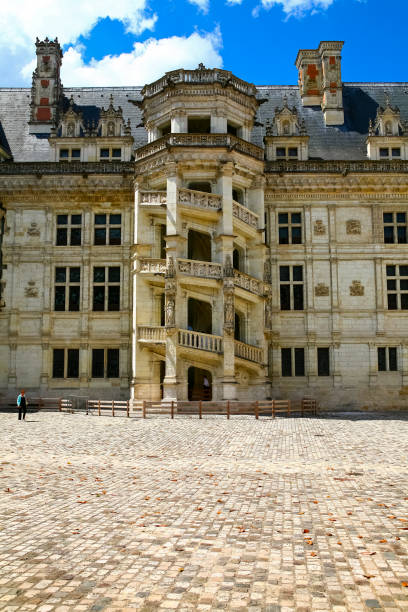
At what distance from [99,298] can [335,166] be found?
14.9 metres

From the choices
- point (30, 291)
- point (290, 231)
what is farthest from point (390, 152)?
point (30, 291)

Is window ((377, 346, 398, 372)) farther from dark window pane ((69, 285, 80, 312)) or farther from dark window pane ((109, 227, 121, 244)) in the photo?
dark window pane ((69, 285, 80, 312))

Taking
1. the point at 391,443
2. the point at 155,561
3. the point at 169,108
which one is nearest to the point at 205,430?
the point at 391,443

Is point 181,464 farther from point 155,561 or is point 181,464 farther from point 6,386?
point 6,386

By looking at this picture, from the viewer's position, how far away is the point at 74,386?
28766 millimetres

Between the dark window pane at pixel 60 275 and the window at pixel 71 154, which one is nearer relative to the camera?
the dark window pane at pixel 60 275

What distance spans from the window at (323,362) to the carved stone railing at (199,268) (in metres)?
7.84

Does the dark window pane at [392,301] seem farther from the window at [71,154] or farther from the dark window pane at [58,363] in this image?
the window at [71,154]

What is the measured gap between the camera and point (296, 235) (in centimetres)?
3000

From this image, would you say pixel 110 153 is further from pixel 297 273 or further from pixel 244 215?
pixel 297 273

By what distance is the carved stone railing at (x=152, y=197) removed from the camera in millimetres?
26578

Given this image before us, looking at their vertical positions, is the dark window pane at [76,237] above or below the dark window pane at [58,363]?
above

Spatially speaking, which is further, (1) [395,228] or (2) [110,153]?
(2) [110,153]

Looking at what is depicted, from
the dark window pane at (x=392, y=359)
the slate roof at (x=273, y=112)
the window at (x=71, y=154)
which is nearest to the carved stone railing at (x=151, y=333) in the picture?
the window at (x=71, y=154)
